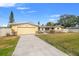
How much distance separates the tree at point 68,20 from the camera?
55.0 ft

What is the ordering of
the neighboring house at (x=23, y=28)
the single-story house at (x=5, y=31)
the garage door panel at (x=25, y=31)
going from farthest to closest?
the garage door panel at (x=25, y=31) → the neighboring house at (x=23, y=28) → the single-story house at (x=5, y=31)

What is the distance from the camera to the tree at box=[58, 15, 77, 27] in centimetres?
1675

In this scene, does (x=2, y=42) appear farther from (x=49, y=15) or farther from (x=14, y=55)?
(x=14, y=55)

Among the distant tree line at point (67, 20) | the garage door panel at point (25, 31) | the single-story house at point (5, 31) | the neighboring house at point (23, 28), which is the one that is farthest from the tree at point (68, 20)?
the single-story house at point (5, 31)

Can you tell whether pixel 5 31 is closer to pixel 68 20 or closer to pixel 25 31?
pixel 25 31

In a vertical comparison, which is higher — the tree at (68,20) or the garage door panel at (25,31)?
the tree at (68,20)

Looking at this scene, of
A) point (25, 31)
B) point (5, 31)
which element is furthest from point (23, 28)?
point (5, 31)

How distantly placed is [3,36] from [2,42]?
1554 millimetres

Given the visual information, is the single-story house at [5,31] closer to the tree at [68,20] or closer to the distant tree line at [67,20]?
the distant tree line at [67,20]

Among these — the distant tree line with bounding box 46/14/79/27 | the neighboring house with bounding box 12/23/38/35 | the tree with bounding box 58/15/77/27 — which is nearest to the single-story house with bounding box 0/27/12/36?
the neighboring house with bounding box 12/23/38/35

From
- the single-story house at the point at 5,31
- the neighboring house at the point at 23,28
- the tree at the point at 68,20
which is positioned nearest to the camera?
the tree at the point at 68,20

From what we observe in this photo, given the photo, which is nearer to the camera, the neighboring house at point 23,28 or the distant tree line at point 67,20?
the distant tree line at point 67,20

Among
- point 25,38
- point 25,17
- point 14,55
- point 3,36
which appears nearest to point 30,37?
point 25,38

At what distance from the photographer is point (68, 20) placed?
17.4 metres
